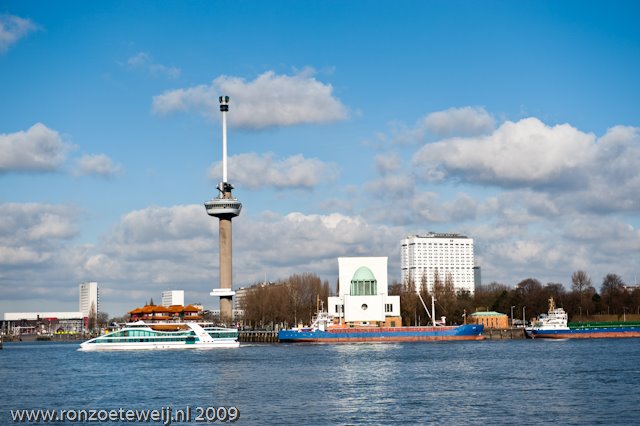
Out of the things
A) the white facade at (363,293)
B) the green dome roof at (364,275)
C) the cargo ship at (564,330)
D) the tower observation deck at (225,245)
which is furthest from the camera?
the tower observation deck at (225,245)

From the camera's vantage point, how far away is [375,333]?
131000mm

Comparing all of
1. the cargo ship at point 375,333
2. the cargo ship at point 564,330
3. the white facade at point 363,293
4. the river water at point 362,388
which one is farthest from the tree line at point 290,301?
the river water at point 362,388

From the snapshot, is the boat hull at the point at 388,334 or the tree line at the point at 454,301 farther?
the tree line at the point at 454,301

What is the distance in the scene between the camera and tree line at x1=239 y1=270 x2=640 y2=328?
16562 cm

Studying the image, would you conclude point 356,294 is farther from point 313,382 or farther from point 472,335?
point 313,382

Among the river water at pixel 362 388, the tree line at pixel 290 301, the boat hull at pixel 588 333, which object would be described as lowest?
the river water at pixel 362 388

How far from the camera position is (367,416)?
1596 inches

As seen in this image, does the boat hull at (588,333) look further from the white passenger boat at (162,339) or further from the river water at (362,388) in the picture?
the river water at (362,388)

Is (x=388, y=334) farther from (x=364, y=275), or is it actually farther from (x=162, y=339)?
(x=162, y=339)

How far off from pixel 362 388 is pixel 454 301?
120648mm

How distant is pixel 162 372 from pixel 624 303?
126 metres

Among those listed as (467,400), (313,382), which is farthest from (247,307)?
(467,400)

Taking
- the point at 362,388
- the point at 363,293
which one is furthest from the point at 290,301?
the point at 362,388

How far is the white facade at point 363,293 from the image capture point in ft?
470
